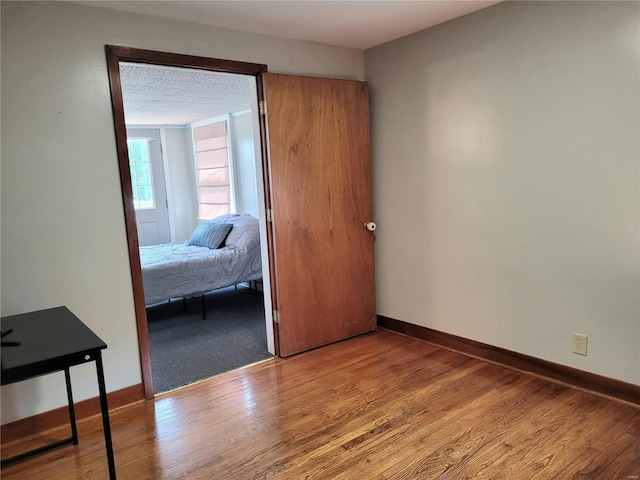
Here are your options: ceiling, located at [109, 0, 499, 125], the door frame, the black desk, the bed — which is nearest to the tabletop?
the black desk

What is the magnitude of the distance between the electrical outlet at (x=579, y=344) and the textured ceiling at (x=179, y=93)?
2530 millimetres

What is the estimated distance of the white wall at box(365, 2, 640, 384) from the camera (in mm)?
2285

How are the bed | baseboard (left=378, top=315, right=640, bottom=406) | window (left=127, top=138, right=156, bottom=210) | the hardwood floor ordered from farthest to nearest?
1. window (left=127, top=138, right=156, bottom=210)
2. the bed
3. baseboard (left=378, top=315, right=640, bottom=406)
4. the hardwood floor

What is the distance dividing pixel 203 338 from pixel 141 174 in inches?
153

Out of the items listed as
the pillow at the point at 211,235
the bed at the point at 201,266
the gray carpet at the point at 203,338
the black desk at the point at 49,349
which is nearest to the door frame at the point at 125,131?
the gray carpet at the point at 203,338

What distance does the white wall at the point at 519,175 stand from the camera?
229cm

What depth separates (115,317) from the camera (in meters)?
2.56

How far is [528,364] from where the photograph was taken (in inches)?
109

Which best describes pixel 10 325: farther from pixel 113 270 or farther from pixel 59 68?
pixel 59 68

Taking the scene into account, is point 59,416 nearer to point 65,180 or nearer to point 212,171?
point 65,180

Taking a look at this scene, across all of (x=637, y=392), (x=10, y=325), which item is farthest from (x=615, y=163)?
(x=10, y=325)

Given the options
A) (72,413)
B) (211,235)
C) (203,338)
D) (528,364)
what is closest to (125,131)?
(72,413)

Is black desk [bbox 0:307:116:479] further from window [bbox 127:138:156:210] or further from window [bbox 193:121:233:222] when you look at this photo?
window [bbox 127:138:156:210]

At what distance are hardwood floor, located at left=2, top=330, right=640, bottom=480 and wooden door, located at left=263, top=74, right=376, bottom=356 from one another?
506 millimetres
